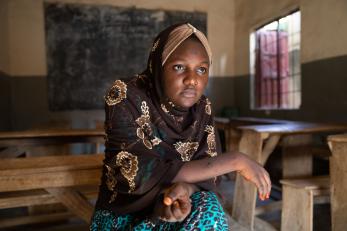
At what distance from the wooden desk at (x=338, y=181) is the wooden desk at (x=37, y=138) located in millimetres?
1881

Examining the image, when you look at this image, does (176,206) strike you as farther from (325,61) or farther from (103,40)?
(103,40)

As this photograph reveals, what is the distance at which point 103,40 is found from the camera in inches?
248

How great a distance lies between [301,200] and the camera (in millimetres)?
2242

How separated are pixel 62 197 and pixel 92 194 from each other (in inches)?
22.2

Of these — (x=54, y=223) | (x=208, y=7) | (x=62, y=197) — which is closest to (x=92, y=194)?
(x=62, y=197)

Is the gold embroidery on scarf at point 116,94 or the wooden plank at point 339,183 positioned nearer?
the gold embroidery on scarf at point 116,94

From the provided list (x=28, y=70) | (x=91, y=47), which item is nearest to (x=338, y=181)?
(x=91, y=47)

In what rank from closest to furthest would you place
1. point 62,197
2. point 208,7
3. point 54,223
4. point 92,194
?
1. point 62,197
2. point 92,194
3. point 54,223
4. point 208,7

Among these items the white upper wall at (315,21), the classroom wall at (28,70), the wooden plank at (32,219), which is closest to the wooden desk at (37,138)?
the wooden plank at (32,219)

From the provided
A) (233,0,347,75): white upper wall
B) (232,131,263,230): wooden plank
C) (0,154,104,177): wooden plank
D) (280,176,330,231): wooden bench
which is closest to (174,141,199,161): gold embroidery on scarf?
(0,154,104,177): wooden plank

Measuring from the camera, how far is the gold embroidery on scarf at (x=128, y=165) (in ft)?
3.53

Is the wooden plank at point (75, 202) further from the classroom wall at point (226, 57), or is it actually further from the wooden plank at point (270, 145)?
the classroom wall at point (226, 57)

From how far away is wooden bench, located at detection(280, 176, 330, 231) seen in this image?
7.19 ft

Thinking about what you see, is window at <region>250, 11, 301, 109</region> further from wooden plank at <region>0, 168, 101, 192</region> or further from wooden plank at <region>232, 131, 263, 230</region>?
wooden plank at <region>0, 168, 101, 192</region>
